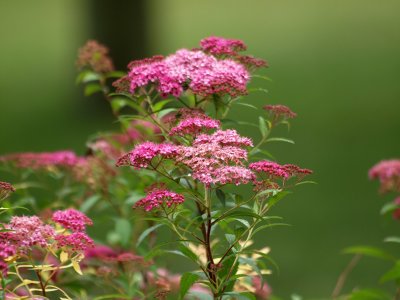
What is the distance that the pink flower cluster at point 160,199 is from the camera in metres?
2.55

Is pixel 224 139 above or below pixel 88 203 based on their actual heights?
above

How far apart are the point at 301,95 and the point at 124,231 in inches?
315

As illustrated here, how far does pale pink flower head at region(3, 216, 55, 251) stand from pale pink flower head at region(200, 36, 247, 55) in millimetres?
941

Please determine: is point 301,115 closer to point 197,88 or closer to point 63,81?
point 63,81

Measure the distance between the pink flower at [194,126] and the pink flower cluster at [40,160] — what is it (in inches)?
55.7

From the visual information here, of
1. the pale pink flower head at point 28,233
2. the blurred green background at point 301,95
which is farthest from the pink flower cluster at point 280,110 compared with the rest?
the blurred green background at point 301,95

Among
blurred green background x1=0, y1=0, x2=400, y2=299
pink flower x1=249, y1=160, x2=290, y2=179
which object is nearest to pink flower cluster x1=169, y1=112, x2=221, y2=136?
pink flower x1=249, y1=160, x2=290, y2=179

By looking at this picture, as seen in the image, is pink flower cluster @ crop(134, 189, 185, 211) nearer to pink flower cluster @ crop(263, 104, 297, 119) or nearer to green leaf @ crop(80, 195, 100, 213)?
pink flower cluster @ crop(263, 104, 297, 119)

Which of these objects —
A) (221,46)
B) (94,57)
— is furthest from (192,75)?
(94,57)

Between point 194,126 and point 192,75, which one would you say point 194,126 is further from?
point 192,75

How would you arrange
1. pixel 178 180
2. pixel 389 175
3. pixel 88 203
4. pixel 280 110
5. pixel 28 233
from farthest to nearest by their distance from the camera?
pixel 88 203
pixel 389 175
pixel 280 110
pixel 178 180
pixel 28 233

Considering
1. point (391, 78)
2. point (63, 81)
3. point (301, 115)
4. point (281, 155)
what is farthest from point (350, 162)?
point (63, 81)

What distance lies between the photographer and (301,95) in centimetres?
1176

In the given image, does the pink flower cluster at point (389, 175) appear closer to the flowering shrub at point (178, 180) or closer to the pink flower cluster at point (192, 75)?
the flowering shrub at point (178, 180)
